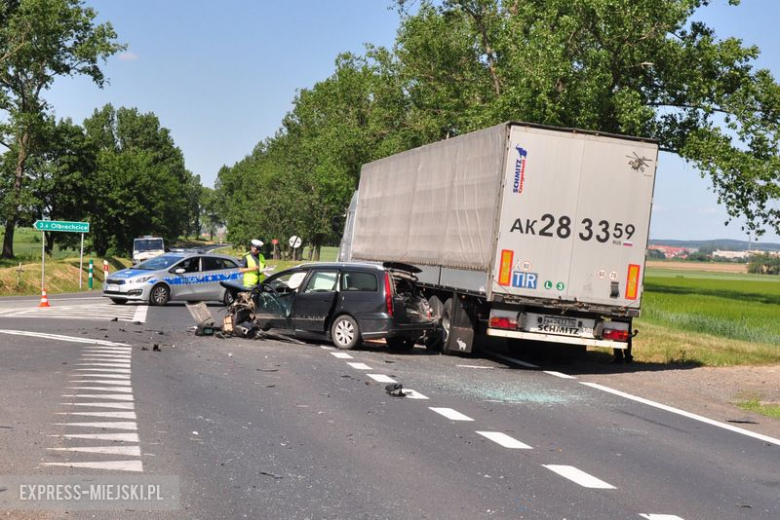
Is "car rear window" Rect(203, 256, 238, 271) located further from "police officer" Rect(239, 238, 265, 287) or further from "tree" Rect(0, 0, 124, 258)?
"tree" Rect(0, 0, 124, 258)

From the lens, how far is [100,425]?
9195mm

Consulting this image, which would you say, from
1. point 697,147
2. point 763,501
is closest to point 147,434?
point 763,501

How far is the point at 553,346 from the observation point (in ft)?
59.3

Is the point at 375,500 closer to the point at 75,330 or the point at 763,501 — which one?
the point at 763,501

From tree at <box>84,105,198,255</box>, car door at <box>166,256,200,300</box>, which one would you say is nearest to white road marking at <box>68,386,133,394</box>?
car door at <box>166,256,200,300</box>

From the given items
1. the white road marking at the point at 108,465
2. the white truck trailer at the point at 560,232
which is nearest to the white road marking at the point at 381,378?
the white truck trailer at the point at 560,232

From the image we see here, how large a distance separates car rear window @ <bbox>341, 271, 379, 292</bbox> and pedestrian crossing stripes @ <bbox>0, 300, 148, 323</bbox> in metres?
6.85

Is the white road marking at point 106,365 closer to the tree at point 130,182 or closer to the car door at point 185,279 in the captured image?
the car door at point 185,279

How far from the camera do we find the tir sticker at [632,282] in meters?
16.1

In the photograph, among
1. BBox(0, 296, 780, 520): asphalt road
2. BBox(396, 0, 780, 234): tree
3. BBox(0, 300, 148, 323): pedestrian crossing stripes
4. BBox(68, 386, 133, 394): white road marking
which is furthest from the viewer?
BBox(396, 0, 780, 234): tree

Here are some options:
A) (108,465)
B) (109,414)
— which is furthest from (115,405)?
(108,465)

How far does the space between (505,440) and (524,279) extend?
6.67 meters

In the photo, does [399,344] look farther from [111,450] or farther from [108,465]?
[108,465]

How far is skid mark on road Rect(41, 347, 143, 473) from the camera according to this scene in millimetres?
7637
